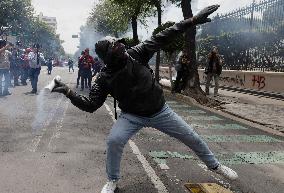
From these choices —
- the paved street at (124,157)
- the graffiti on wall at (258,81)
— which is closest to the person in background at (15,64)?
A: the paved street at (124,157)

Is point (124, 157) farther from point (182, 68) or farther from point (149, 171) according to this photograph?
point (182, 68)

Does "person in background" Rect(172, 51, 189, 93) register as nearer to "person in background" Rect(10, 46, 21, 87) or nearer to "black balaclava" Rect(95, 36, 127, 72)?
"person in background" Rect(10, 46, 21, 87)

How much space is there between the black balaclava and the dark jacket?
72 mm

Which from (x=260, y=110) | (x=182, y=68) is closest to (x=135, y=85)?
(x=260, y=110)

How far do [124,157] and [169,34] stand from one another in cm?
243

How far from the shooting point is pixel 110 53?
4133 mm

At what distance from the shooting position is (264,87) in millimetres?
17484

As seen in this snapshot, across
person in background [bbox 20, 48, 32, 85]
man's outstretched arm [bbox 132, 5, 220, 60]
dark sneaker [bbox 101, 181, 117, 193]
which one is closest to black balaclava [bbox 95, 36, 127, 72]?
man's outstretched arm [bbox 132, 5, 220, 60]

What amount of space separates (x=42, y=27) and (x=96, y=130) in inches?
4029

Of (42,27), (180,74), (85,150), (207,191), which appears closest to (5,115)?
(85,150)

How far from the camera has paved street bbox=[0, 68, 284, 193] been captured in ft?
16.2

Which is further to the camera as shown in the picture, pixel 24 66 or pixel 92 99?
pixel 24 66

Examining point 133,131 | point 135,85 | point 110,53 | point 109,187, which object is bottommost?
point 109,187

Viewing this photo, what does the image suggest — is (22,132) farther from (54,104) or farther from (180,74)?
(180,74)
